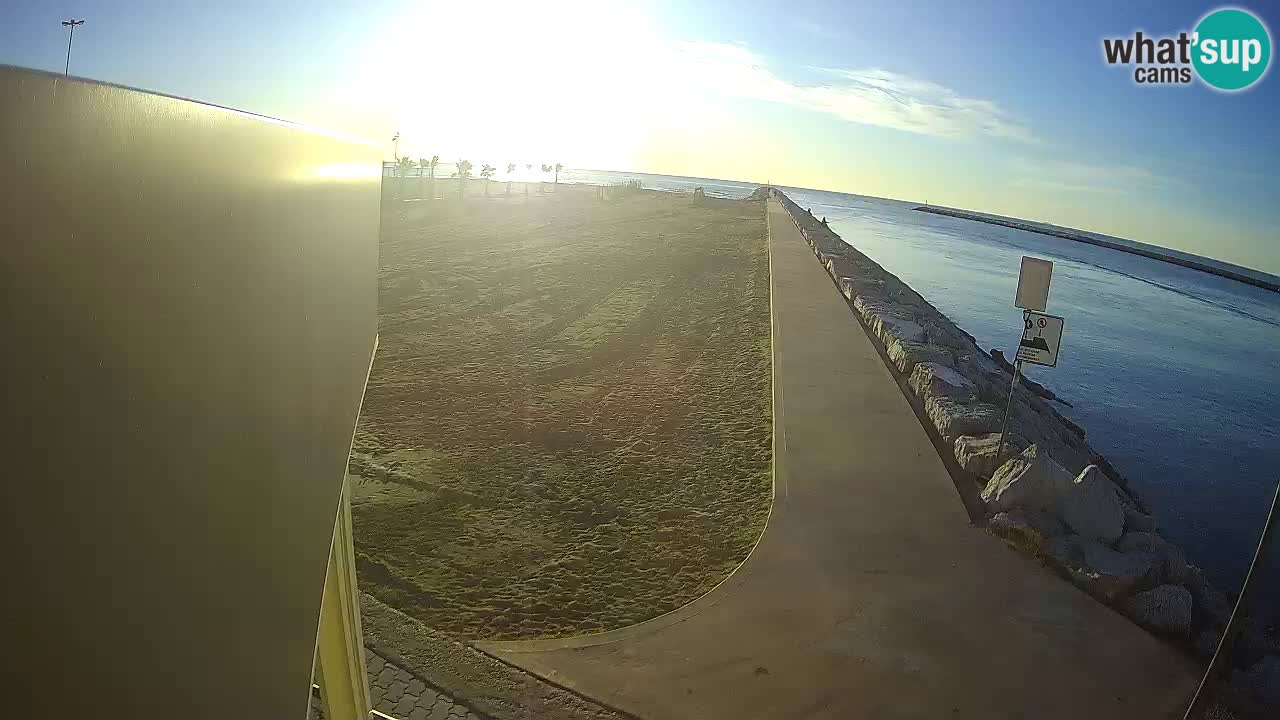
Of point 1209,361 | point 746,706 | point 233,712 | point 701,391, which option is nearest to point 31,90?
point 233,712

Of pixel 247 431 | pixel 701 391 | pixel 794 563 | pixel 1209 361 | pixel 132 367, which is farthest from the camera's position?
pixel 1209 361

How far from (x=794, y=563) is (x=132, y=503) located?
5234mm

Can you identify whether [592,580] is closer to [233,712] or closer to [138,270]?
[233,712]

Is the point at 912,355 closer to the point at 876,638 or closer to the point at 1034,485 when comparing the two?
the point at 1034,485

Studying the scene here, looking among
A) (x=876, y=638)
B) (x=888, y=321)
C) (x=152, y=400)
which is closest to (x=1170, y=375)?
(x=888, y=321)

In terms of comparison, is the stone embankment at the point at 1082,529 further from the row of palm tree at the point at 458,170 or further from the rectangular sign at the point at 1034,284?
the row of palm tree at the point at 458,170

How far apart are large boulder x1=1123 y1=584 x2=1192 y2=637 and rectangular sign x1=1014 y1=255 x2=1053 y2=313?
2.66 metres

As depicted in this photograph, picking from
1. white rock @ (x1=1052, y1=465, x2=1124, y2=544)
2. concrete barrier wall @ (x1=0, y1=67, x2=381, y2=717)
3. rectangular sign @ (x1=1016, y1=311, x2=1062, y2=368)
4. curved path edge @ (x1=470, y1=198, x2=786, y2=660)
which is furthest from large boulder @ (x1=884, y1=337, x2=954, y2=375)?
concrete barrier wall @ (x1=0, y1=67, x2=381, y2=717)

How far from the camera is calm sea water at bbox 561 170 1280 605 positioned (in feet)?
37.5

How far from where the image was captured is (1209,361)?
22.8 meters

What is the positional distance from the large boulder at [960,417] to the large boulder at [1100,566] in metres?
2.14

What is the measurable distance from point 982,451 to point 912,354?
3.42 m

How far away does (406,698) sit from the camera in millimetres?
4418

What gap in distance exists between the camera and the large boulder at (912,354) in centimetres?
1029
